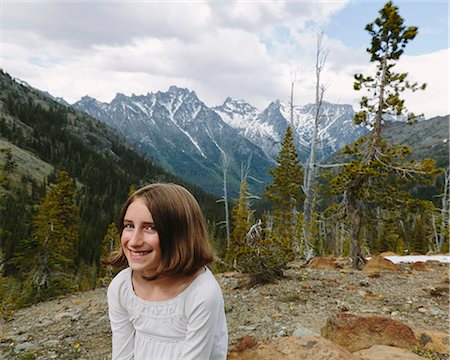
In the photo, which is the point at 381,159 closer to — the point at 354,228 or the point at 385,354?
the point at 354,228

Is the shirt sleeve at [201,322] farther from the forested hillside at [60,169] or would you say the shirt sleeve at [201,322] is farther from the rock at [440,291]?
the forested hillside at [60,169]

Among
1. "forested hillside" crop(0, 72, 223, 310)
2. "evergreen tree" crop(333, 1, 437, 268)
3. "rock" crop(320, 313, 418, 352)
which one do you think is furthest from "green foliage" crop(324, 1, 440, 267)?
"forested hillside" crop(0, 72, 223, 310)

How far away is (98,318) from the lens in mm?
8328

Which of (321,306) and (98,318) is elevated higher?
(321,306)

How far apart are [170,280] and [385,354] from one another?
127 inches

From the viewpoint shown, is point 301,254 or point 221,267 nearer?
point 301,254

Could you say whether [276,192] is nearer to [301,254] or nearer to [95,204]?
[301,254]

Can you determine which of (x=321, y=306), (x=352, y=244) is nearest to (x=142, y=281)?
(x=321, y=306)

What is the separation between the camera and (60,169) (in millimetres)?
98562

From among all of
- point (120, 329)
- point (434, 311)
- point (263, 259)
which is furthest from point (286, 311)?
point (120, 329)

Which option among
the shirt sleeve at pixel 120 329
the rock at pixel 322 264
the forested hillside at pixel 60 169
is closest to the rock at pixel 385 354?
the shirt sleeve at pixel 120 329

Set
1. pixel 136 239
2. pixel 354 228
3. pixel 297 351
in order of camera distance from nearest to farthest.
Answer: pixel 136 239 → pixel 297 351 → pixel 354 228

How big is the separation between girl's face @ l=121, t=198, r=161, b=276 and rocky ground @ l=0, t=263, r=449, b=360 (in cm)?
395

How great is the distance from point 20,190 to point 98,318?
3256 inches
